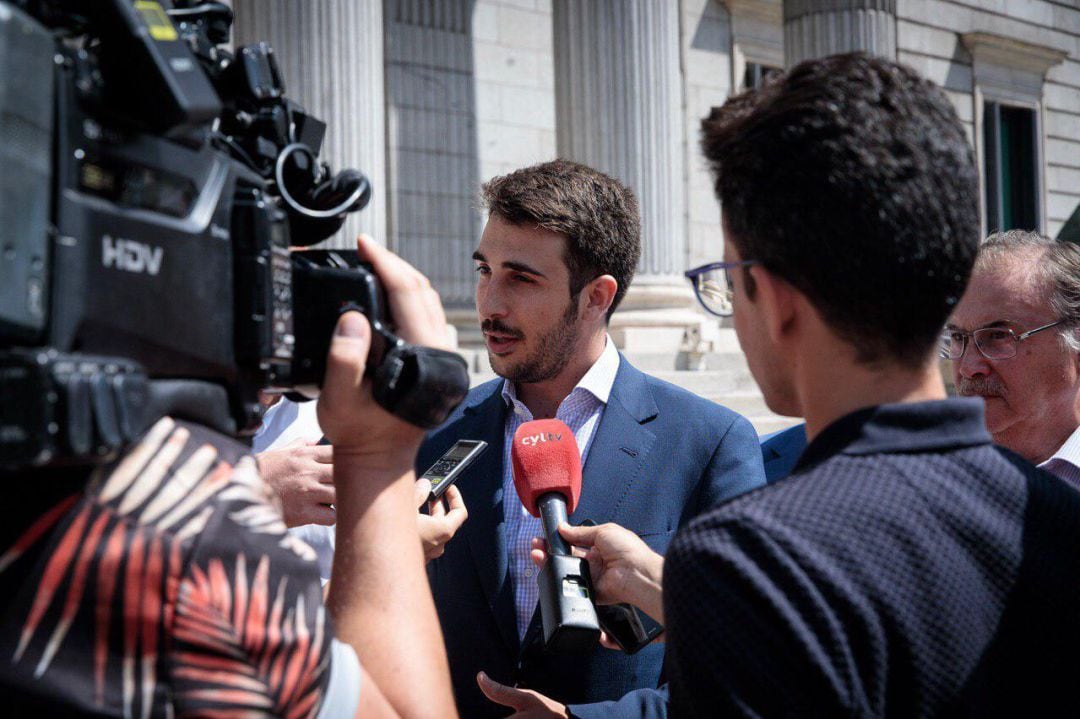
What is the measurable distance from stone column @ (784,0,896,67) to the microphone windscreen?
439 inches

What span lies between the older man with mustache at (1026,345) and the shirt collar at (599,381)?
1000mm

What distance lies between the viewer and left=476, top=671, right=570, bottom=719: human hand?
83.3 inches

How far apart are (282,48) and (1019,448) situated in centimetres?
628

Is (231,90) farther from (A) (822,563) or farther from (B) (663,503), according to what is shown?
(B) (663,503)

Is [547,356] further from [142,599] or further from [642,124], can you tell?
[642,124]

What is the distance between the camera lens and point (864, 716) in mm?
1151

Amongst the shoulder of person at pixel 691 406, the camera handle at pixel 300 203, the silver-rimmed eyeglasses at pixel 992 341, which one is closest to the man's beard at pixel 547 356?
the shoulder of person at pixel 691 406

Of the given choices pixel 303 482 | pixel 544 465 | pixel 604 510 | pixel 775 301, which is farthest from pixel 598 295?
pixel 775 301

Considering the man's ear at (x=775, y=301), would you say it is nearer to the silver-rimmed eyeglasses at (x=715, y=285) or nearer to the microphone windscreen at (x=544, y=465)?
the silver-rimmed eyeglasses at (x=715, y=285)

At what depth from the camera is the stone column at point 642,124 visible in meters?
10.0

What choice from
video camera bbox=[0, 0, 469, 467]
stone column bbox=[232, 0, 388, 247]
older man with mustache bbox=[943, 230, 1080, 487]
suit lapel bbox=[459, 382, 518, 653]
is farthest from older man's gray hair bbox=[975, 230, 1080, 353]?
stone column bbox=[232, 0, 388, 247]

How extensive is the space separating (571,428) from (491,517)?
0.36m

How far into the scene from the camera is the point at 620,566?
1880mm

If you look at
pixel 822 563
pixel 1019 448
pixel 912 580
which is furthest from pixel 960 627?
pixel 1019 448
